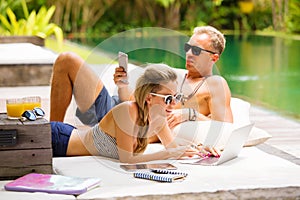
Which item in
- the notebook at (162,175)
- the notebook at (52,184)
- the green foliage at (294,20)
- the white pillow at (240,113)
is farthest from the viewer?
the green foliage at (294,20)

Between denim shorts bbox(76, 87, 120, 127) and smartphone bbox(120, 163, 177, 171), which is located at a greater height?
denim shorts bbox(76, 87, 120, 127)

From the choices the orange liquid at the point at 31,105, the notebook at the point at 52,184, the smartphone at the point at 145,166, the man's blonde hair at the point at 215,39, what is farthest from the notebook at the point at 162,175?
the man's blonde hair at the point at 215,39

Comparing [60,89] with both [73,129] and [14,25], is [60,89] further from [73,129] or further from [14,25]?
[14,25]

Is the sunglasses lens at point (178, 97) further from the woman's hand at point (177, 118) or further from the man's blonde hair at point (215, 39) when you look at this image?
the man's blonde hair at point (215, 39)

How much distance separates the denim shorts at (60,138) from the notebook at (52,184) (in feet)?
1.70

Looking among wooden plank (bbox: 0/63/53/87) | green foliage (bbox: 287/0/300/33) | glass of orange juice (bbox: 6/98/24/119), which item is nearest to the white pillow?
glass of orange juice (bbox: 6/98/24/119)

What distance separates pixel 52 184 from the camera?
11.6 feet

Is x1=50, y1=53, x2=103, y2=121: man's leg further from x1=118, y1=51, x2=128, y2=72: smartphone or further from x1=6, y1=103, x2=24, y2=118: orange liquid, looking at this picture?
x1=6, y1=103, x2=24, y2=118: orange liquid


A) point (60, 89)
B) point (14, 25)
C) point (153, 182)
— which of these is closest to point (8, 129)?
point (153, 182)

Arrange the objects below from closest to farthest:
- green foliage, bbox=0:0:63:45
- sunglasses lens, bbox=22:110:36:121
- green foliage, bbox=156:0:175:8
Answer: sunglasses lens, bbox=22:110:36:121 → green foliage, bbox=0:0:63:45 → green foliage, bbox=156:0:175:8

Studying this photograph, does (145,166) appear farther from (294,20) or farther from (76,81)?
(294,20)

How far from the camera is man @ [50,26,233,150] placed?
4445 millimetres

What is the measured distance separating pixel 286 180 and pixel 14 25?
7.60m

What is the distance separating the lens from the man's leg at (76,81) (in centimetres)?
461
